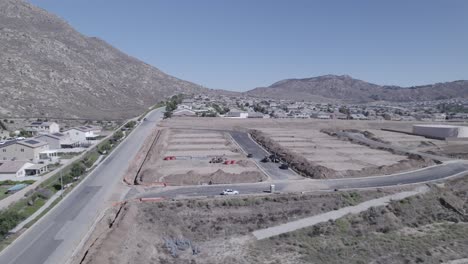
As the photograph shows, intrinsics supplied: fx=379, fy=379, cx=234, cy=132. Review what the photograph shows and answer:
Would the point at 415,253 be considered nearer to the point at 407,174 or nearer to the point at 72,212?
the point at 407,174

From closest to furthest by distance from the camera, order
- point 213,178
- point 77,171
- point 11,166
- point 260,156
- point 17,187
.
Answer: point 17,187, point 77,171, point 213,178, point 11,166, point 260,156

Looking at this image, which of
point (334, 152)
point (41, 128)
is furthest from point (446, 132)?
point (41, 128)

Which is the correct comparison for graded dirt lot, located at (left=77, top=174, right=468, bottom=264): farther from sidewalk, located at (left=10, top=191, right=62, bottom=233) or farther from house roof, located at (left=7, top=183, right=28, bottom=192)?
house roof, located at (left=7, top=183, right=28, bottom=192)

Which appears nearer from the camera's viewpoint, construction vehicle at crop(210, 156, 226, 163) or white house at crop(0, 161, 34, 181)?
white house at crop(0, 161, 34, 181)

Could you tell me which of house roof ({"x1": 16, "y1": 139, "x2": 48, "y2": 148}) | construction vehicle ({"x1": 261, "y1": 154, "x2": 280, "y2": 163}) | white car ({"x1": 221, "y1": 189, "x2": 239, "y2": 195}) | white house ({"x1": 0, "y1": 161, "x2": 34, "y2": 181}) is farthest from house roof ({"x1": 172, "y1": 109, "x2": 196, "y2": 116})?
white car ({"x1": 221, "y1": 189, "x2": 239, "y2": 195})

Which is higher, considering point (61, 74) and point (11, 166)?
point (61, 74)

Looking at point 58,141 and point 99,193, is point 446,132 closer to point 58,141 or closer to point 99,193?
point 99,193

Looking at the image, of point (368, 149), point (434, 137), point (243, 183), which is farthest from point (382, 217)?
point (434, 137)
